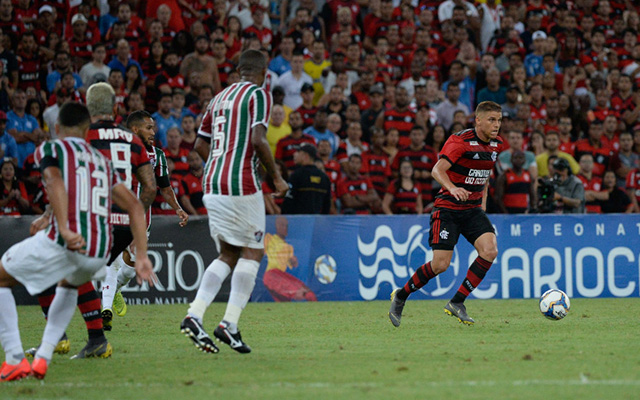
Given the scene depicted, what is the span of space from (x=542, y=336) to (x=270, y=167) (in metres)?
3.37

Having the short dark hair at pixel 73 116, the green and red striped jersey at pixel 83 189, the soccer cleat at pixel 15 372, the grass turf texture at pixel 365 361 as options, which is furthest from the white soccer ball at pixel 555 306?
the soccer cleat at pixel 15 372

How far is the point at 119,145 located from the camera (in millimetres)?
7582

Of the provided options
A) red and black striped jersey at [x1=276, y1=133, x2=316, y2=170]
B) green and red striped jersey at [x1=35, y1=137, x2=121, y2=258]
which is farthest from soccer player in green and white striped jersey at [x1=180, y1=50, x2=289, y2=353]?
red and black striped jersey at [x1=276, y1=133, x2=316, y2=170]

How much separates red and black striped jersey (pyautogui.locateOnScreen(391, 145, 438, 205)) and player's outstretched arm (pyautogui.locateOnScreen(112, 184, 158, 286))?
33.1ft

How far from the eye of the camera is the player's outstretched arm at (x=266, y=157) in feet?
23.8

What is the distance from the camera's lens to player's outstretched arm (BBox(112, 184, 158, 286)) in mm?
6105

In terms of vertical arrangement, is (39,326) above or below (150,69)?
below

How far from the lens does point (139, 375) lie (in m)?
6.49

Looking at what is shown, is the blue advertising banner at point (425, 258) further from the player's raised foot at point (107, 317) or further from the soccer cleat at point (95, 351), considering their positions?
the soccer cleat at point (95, 351)

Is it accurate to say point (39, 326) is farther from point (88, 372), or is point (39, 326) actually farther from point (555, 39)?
point (555, 39)

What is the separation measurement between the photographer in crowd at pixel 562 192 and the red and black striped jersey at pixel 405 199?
2.17 metres

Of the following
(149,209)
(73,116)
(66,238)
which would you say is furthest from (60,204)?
(149,209)

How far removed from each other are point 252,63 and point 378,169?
8.81 meters

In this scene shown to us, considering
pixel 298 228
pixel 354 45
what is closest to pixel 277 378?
pixel 298 228
